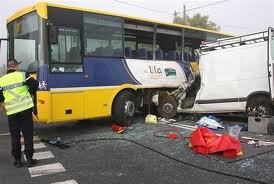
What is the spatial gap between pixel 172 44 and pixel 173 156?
690 cm

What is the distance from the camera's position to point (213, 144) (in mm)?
8727

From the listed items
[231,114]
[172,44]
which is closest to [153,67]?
[172,44]

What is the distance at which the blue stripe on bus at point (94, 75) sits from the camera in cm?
1103

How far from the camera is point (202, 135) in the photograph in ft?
29.7

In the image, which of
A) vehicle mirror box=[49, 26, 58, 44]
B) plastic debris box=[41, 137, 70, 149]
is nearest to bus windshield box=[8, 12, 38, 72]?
vehicle mirror box=[49, 26, 58, 44]

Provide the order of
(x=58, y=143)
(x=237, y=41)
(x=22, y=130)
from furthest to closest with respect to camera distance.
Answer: (x=237, y=41) < (x=58, y=143) < (x=22, y=130)

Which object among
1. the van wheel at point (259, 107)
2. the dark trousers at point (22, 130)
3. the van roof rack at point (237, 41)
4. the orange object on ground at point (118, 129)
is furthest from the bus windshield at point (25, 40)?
the van wheel at point (259, 107)

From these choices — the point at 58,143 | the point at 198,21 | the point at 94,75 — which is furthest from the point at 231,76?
the point at 198,21

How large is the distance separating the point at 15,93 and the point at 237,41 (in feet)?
23.0

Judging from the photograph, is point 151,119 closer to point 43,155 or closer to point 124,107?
point 124,107

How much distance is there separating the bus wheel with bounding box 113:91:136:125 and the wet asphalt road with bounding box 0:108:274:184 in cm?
137

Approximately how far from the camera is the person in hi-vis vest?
27.0ft

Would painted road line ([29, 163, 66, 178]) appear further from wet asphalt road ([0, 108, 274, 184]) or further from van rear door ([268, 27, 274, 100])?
van rear door ([268, 27, 274, 100])

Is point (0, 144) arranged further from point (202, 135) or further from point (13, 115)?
point (202, 135)
